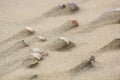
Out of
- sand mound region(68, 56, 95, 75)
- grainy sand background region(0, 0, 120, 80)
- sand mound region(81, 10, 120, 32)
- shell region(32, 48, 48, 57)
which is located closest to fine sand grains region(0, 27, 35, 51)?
grainy sand background region(0, 0, 120, 80)

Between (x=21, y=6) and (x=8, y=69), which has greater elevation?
(x=21, y=6)

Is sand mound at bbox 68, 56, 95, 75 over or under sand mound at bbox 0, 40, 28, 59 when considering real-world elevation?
under

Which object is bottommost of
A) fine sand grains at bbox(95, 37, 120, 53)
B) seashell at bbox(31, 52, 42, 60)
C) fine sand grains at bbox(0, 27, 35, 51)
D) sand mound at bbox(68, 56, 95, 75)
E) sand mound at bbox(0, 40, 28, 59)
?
sand mound at bbox(68, 56, 95, 75)

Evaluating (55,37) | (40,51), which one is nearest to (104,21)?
(55,37)

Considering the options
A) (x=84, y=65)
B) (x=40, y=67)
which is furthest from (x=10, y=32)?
(x=84, y=65)

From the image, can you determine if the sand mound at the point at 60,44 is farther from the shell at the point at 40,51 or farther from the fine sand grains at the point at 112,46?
the fine sand grains at the point at 112,46

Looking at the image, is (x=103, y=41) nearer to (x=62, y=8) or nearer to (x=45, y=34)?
(x=45, y=34)

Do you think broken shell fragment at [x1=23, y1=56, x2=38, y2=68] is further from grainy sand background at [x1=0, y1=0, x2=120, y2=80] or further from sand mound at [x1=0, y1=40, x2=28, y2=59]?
sand mound at [x1=0, y1=40, x2=28, y2=59]

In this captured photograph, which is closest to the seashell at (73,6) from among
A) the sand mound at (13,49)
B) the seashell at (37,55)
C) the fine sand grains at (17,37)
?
the fine sand grains at (17,37)
